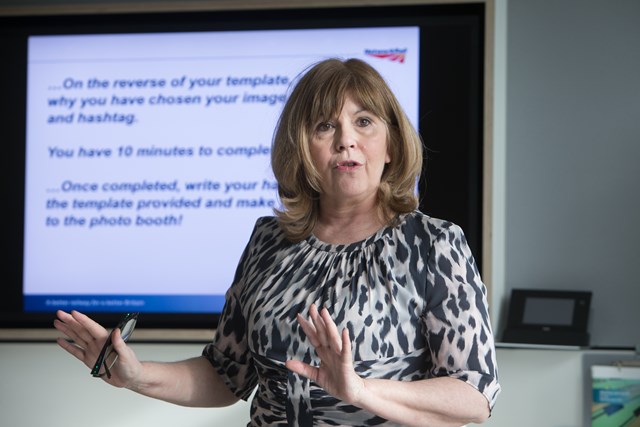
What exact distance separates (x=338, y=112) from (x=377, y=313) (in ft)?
1.28

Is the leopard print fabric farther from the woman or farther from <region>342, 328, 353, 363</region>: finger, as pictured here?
<region>342, 328, 353, 363</region>: finger

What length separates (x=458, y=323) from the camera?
5.18ft

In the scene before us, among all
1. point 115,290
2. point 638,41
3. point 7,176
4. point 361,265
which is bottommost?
point 115,290

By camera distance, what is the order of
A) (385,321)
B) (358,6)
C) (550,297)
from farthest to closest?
(358,6) → (550,297) → (385,321)

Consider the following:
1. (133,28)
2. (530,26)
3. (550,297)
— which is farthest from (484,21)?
(133,28)

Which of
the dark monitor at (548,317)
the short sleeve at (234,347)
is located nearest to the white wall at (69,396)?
the dark monitor at (548,317)

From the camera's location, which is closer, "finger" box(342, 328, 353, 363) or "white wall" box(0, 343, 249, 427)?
"finger" box(342, 328, 353, 363)

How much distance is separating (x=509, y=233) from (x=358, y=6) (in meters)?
1.15

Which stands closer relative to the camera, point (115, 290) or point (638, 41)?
point (638, 41)

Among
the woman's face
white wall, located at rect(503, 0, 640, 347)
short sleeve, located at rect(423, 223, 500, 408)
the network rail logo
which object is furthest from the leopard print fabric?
the network rail logo

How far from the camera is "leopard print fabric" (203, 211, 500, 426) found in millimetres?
1591

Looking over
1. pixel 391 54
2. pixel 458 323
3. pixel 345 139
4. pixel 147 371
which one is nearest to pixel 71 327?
pixel 147 371

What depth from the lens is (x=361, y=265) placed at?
5.65 ft

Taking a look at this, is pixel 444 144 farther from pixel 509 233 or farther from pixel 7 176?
pixel 7 176
